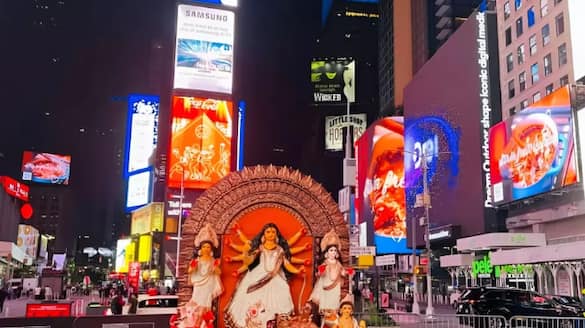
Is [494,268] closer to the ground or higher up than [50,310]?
higher up

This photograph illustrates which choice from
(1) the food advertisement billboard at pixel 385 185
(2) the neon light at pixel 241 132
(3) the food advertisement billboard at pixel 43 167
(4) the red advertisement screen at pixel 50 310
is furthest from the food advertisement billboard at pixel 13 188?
(4) the red advertisement screen at pixel 50 310

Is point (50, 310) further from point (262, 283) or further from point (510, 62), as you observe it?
point (510, 62)

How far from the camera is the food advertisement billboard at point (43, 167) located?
93750mm

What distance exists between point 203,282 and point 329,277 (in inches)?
68.3

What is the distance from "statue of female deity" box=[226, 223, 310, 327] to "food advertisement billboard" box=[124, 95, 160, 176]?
76842 mm

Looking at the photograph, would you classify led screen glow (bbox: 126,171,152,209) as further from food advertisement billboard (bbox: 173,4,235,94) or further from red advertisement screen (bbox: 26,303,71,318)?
red advertisement screen (bbox: 26,303,71,318)

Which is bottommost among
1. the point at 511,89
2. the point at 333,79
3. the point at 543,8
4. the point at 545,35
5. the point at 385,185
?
the point at 385,185

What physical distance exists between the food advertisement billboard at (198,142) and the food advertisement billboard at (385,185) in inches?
758

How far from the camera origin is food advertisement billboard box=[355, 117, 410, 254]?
219 feet

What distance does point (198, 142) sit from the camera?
6644 cm

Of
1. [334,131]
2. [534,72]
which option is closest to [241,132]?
[334,131]

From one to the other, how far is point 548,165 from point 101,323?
30.2m

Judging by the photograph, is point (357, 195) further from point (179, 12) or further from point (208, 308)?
point (208, 308)

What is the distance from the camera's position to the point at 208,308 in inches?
287
